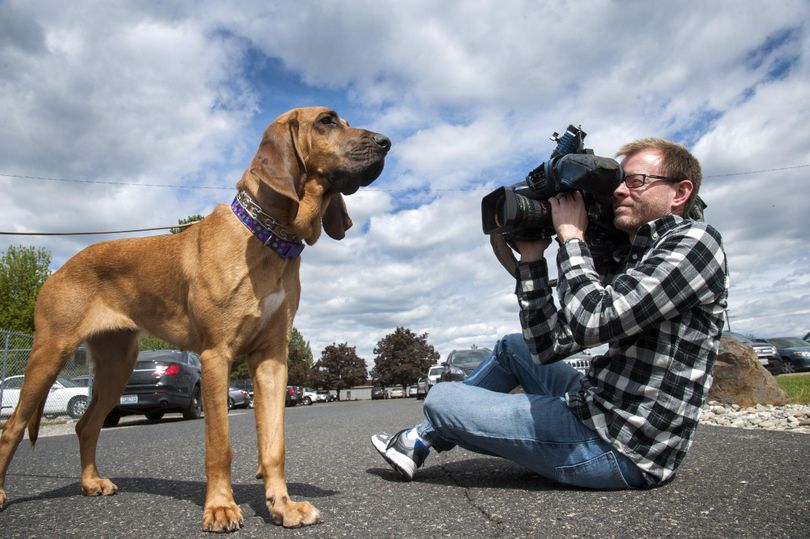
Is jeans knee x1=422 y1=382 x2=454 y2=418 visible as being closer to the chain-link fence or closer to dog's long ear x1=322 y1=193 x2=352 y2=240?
dog's long ear x1=322 y1=193 x2=352 y2=240

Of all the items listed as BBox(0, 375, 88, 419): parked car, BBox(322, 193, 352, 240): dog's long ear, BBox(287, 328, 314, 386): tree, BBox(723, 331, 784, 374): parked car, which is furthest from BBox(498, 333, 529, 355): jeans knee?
BBox(287, 328, 314, 386): tree

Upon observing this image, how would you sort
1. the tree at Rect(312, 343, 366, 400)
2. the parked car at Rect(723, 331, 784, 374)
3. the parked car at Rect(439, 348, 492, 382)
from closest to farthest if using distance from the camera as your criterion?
1. the parked car at Rect(439, 348, 492, 382)
2. the parked car at Rect(723, 331, 784, 374)
3. the tree at Rect(312, 343, 366, 400)

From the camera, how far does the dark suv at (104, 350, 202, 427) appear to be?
11219 millimetres

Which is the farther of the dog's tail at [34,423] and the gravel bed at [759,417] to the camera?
the gravel bed at [759,417]

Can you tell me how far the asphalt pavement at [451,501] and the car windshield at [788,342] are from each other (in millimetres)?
23951

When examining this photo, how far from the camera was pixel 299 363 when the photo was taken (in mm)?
67938

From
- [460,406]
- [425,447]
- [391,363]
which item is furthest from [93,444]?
[391,363]

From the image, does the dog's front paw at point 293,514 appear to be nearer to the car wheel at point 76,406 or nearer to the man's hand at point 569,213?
the man's hand at point 569,213

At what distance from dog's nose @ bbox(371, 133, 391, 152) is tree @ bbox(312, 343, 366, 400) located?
71.4 m

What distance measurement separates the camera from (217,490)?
231 centimetres

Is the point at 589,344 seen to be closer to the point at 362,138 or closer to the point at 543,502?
the point at 543,502

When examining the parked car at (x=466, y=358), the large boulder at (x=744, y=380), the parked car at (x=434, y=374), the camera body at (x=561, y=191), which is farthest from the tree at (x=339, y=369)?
the camera body at (x=561, y=191)

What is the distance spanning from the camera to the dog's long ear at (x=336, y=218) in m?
3.23

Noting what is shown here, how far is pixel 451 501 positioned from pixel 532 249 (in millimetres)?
1255
